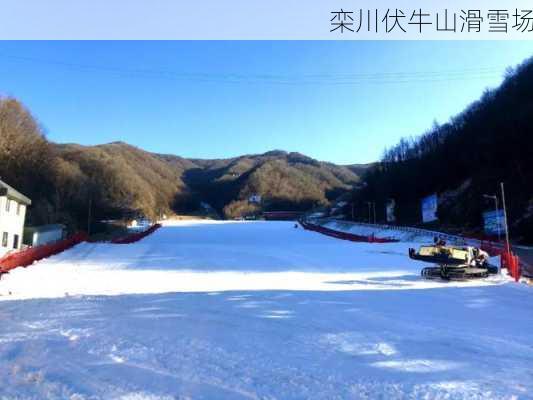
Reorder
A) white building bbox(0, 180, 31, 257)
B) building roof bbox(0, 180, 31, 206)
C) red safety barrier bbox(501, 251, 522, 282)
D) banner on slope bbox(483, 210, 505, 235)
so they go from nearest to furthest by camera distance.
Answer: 1. red safety barrier bbox(501, 251, 522, 282)
2. building roof bbox(0, 180, 31, 206)
3. white building bbox(0, 180, 31, 257)
4. banner on slope bbox(483, 210, 505, 235)

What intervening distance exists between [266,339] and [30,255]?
1716cm

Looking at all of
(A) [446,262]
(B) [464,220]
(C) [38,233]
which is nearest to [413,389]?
(A) [446,262]

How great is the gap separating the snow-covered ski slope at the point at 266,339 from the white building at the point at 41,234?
1790 centimetres

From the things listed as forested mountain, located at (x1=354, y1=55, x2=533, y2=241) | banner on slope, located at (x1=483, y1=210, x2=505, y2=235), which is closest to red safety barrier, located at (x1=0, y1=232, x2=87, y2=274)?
banner on slope, located at (x1=483, y1=210, x2=505, y2=235)

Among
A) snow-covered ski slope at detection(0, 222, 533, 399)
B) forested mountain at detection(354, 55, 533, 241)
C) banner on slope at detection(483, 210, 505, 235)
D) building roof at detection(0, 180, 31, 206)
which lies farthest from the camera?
forested mountain at detection(354, 55, 533, 241)

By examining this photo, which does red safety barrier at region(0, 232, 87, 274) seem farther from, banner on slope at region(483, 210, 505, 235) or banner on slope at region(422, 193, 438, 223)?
banner on slope at region(483, 210, 505, 235)

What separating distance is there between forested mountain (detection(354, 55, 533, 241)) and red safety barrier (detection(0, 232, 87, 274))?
3839 cm

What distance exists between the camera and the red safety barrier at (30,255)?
1757cm

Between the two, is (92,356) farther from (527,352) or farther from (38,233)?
(38,233)

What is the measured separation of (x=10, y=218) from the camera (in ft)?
89.7

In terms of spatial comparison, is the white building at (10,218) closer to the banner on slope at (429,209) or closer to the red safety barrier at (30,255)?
the red safety barrier at (30,255)

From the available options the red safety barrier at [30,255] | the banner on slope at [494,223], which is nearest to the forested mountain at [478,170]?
the banner on slope at [494,223]

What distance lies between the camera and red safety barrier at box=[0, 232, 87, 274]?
17566 millimetres

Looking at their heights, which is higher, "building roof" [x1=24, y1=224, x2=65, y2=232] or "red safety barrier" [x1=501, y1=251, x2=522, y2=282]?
"building roof" [x1=24, y1=224, x2=65, y2=232]
